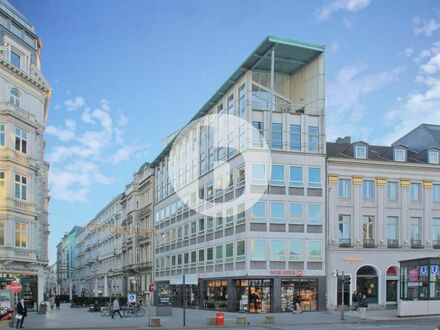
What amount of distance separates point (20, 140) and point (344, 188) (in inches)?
1143

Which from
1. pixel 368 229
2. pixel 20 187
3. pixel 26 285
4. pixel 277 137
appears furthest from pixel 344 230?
pixel 20 187

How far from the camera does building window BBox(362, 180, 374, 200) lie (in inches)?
2183

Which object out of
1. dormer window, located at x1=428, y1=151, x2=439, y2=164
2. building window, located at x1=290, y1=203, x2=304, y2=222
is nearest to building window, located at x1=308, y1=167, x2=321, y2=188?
building window, located at x1=290, y1=203, x2=304, y2=222

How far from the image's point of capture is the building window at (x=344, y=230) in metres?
53.8

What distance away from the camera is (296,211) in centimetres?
5138

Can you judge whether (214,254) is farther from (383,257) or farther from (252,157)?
(383,257)

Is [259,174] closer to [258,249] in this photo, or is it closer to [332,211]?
[258,249]

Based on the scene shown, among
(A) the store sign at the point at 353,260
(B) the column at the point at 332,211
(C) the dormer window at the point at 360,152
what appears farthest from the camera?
(C) the dormer window at the point at 360,152

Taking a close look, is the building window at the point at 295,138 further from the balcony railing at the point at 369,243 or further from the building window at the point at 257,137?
the balcony railing at the point at 369,243

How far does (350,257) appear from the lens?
53531 millimetres

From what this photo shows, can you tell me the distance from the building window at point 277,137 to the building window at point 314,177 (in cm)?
358

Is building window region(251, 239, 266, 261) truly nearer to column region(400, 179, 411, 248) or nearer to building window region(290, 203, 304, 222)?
building window region(290, 203, 304, 222)

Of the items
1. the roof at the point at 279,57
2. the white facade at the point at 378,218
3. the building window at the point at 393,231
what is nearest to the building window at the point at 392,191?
the white facade at the point at 378,218

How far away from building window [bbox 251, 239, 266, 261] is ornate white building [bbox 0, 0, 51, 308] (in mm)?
17854
